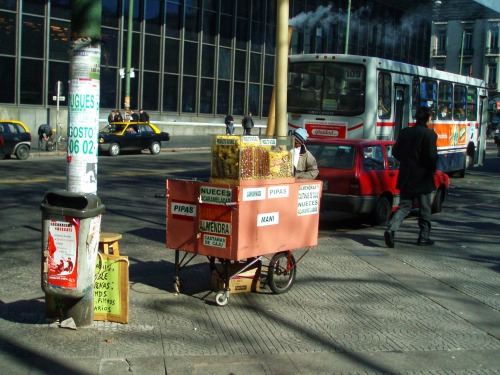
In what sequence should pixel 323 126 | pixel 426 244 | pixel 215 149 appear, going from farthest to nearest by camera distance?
pixel 323 126 < pixel 426 244 < pixel 215 149

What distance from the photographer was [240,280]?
780 cm

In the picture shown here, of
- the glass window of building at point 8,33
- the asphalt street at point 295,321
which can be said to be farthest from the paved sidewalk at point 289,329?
the glass window of building at point 8,33

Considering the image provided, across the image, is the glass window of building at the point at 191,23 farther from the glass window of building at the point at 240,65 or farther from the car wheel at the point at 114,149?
the car wheel at the point at 114,149

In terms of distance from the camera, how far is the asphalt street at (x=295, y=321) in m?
5.78

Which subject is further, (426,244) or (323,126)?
(323,126)

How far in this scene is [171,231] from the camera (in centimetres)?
761

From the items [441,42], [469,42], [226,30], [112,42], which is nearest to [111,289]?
[112,42]

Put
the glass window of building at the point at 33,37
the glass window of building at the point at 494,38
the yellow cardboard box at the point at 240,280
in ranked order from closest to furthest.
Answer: the yellow cardboard box at the point at 240,280 < the glass window of building at the point at 33,37 < the glass window of building at the point at 494,38

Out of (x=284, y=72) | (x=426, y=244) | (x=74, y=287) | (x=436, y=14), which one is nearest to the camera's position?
(x=74, y=287)

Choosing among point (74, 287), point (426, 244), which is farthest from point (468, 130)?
point (74, 287)

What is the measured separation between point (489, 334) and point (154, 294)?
348 centimetres

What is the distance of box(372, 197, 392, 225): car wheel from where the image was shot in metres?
12.9

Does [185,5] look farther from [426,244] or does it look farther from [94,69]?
[94,69]

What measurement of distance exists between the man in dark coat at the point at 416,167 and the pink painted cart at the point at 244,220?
301 centimetres
